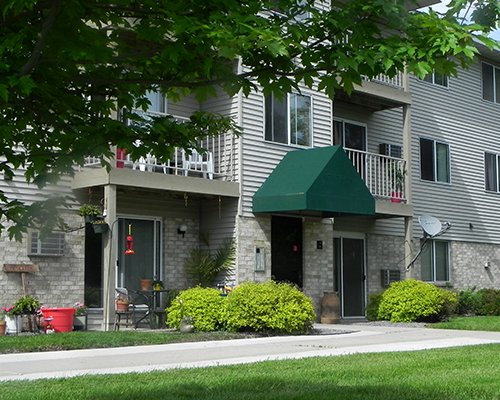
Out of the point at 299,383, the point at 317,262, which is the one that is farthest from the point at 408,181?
the point at 299,383

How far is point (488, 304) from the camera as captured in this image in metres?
22.0

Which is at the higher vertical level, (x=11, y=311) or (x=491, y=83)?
(x=491, y=83)

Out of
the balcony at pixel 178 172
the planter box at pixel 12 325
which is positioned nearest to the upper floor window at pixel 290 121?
the balcony at pixel 178 172

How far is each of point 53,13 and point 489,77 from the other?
24.4 metres

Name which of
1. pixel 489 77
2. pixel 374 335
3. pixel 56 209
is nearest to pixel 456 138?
pixel 489 77

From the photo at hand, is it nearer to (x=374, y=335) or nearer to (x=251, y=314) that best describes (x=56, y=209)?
(x=251, y=314)

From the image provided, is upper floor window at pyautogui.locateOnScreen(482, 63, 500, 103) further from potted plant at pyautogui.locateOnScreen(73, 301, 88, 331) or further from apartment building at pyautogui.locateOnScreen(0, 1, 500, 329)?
potted plant at pyautogui.locateOnScreen(73, 301, 88, 331)

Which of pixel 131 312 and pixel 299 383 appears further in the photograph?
pixel 131 312

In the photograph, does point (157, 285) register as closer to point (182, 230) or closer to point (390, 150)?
point (182, 230)

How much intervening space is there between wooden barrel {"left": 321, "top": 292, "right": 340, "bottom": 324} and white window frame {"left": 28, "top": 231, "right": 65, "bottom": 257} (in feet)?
22.2

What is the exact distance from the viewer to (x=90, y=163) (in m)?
15.9

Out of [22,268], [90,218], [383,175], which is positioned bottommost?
[22,268]

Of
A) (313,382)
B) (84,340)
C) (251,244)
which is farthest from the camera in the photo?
(251,244)

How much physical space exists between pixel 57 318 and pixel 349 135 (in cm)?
1082
